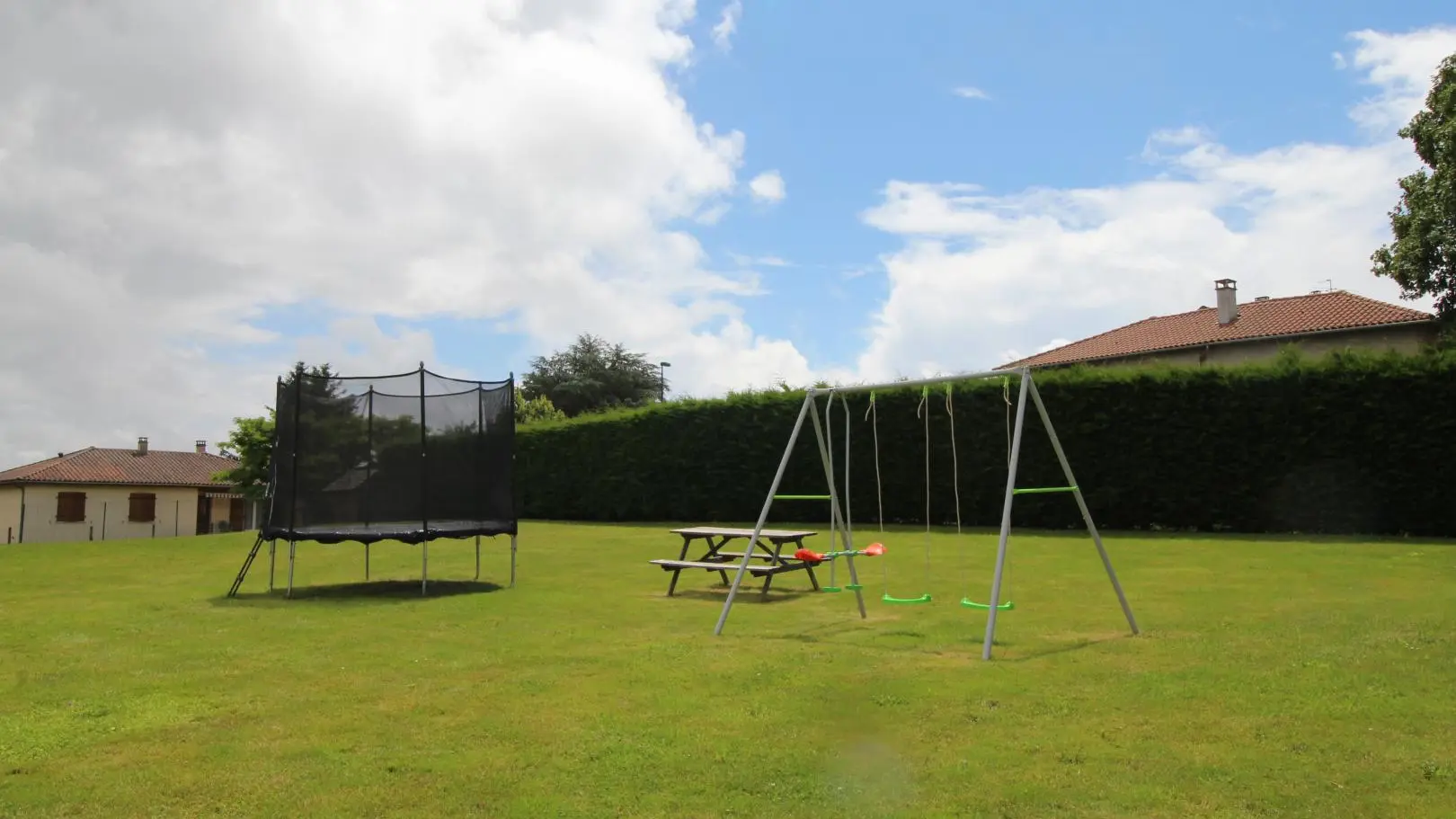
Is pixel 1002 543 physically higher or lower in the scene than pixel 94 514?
lower

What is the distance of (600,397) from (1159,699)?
4796cm

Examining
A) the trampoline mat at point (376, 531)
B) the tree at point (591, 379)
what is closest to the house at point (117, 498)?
the tree at point (591, 379)

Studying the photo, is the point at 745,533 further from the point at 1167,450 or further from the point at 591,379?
the point at 591,379

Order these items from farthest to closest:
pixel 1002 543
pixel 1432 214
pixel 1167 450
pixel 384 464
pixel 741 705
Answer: pixel 1432 214, pixel 1167 450, pixel 384 464, pixel 1002 543, pixel 741 705

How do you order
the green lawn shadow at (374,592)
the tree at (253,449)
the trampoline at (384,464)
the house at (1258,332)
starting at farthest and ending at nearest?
the tree at (253,449) → the house at (1258,332) → the trampoline at (384,464) → the green lawn shadow at (374,592)

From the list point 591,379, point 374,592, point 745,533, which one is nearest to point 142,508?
point 591,379

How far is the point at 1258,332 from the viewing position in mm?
29469

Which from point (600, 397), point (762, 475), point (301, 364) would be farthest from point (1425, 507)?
point (301, 364)

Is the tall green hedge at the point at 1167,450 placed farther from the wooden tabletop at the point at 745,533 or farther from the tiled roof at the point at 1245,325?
the tiled roof at the point at 1245,325

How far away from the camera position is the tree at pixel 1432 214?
23.8 meters

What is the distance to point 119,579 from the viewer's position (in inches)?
511

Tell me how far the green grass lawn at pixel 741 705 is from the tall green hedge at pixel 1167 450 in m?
6.69

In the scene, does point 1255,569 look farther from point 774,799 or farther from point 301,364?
point 301,364

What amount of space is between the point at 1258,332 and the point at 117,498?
5010cm
